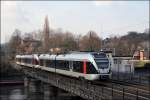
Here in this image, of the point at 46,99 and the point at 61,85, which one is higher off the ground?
the point at 61,85

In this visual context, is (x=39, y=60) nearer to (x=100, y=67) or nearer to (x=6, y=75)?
(x=100, y=67)

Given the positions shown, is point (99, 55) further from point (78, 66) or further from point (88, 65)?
point (78, 66)

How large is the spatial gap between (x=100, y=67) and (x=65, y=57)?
12.8 meters

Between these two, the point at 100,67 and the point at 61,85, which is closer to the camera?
the point at 100,67

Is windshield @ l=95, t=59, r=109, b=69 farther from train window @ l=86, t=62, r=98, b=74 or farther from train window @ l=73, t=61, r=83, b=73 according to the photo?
train window @ l=73, t=61, r=83, b=73

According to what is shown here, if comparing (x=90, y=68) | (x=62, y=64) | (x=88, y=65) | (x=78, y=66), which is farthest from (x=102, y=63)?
(x=62, y=64)

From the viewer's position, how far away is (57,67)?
53.2 m

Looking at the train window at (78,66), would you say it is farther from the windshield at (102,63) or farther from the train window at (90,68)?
the windshield at (102,63)

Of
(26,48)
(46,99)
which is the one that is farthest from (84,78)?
(26,48)

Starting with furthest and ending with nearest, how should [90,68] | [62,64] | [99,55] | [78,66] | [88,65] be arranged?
1. [62,64]
2. [78,66]
3. [99,55]
4. [88,65]
5. [90,68]

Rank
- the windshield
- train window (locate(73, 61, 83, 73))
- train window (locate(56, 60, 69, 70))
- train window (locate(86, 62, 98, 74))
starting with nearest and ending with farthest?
1. train window (locate(86, 62, 98, 74))
2. the windshield
3. train window (locate(73, 61, 83, 73))
4. train window (locate(56, 60, 69, 70))

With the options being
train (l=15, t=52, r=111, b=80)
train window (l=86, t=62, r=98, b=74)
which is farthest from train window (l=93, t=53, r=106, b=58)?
train window (l=86, t=62, r=98, b=74)

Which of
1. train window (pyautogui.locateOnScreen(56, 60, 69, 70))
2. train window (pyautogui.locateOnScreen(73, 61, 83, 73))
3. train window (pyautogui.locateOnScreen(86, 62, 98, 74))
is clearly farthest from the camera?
train window (pyautogui.locateOnScreen(56, 60, 69, 70))

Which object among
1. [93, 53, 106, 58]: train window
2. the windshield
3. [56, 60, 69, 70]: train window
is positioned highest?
[93, 53, 106, 58]: train window
